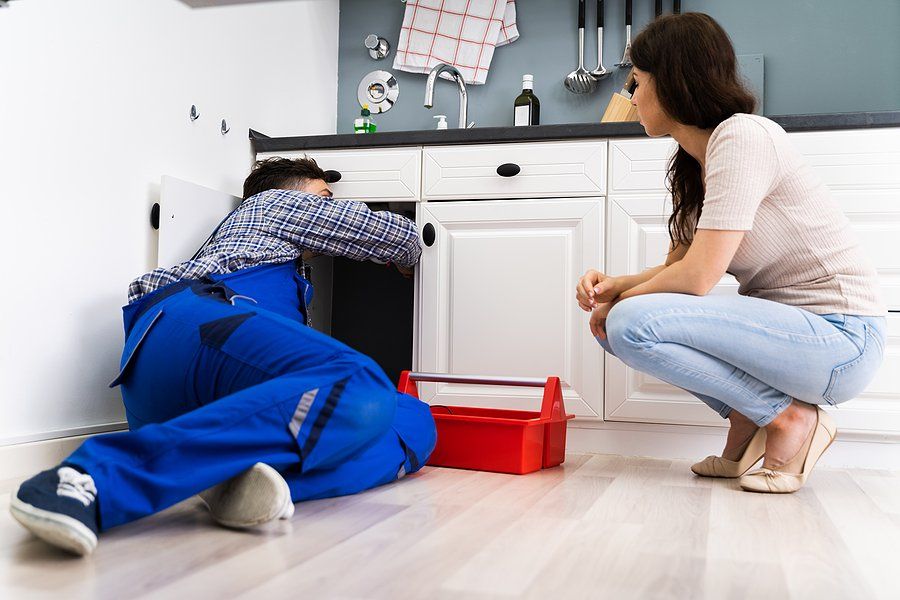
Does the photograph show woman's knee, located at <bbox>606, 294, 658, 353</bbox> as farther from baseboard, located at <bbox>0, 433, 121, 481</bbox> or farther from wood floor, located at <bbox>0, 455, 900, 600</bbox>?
baseboard, located at <bbox>0, 433, 121, 481</bbox>

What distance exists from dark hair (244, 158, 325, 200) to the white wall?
0.60 ft

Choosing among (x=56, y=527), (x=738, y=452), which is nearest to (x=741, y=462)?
(x=738, y=452)

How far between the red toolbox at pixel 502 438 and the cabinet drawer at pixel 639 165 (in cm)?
61

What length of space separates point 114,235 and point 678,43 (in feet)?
4.32

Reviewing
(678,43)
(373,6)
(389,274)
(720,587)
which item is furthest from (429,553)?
(373,6)

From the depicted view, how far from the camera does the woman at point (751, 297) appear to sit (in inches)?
62.7

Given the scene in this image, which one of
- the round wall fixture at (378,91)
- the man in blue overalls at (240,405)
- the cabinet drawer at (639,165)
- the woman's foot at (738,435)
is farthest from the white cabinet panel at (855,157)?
the round wall fixture at (378,91)

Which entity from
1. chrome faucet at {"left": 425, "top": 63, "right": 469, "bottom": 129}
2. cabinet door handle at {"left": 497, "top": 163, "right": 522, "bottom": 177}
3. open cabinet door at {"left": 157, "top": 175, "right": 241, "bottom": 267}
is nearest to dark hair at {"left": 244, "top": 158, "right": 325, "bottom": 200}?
open cabinet door at {"left": 157, "top": 175, "right": 241, "bottom": 267}

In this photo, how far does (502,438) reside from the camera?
187cm

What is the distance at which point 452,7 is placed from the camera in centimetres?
300

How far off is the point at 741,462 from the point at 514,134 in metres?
1.05

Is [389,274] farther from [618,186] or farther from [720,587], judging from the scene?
[720,587]

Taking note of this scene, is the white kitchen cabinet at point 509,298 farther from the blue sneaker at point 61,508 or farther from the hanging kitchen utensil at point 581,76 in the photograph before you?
the blue sneaker at point 61,508

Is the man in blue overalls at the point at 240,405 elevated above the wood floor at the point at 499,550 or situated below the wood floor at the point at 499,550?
above
